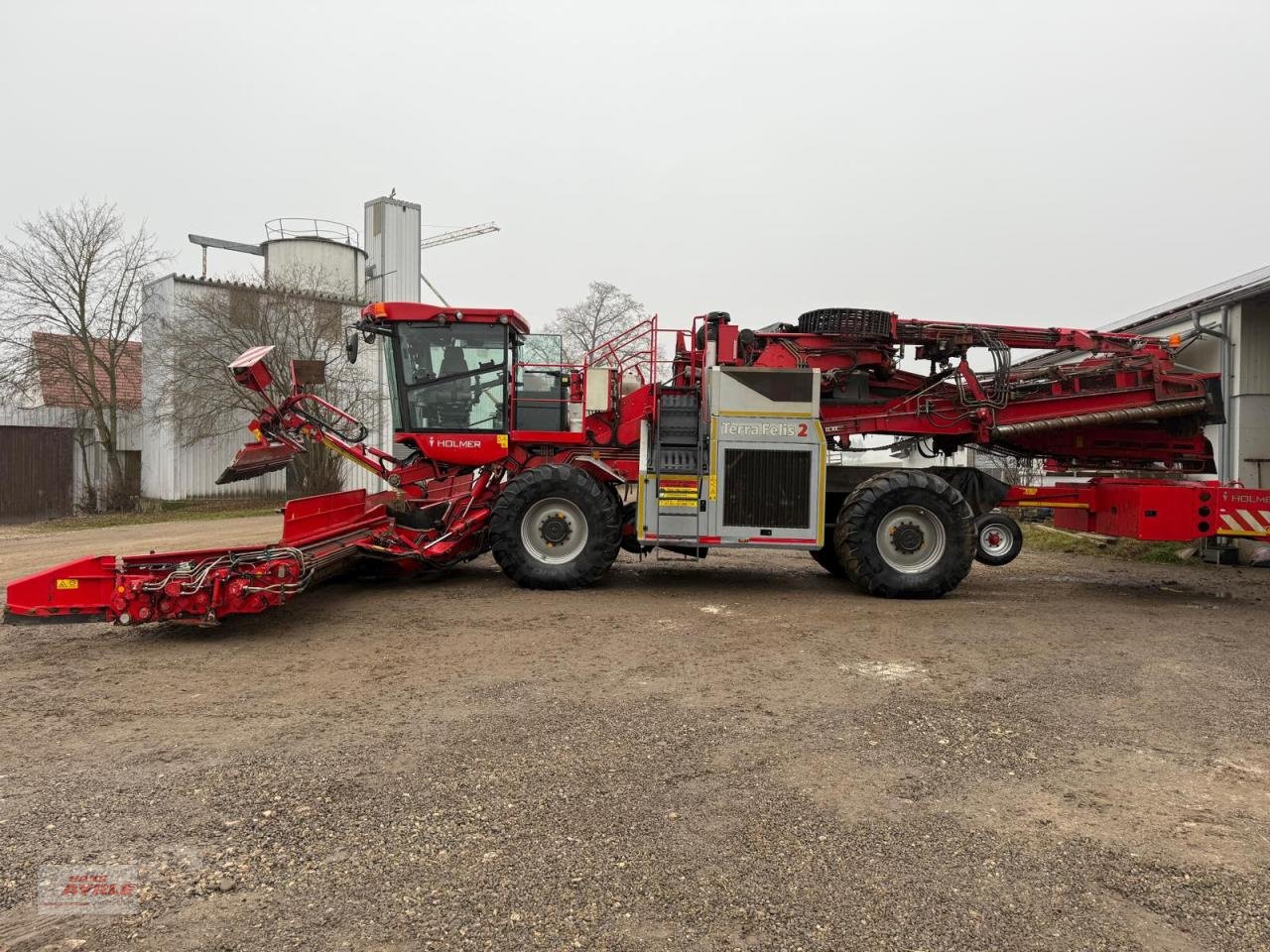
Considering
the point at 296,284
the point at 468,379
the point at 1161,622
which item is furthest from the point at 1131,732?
the point at 296,284

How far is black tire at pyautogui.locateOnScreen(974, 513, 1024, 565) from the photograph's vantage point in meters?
9.00

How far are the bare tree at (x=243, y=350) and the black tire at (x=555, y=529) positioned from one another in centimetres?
1529

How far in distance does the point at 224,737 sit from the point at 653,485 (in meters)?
4.88

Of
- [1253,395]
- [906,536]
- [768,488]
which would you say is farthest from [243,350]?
[1253,395]

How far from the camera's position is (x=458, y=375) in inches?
339

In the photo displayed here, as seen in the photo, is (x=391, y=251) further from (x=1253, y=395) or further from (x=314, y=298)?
(x=1253, y=395)

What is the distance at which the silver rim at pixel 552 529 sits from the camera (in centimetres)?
802

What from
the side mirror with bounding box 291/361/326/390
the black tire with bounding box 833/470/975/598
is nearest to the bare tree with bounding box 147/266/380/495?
the side mirror with bounding box 291/361/326/390

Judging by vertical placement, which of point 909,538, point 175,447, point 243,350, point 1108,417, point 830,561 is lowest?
point 830,561

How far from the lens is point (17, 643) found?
5.62 m

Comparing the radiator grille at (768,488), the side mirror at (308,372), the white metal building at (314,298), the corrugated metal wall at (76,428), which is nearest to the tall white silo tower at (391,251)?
the white metal building at (314,298)

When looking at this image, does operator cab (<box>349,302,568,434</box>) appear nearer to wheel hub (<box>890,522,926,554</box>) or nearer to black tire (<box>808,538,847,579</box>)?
black tire (<box>808,538,847,579</box>)

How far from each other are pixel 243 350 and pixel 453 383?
1616 cm

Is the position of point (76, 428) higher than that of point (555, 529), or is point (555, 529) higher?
point (76, 428)
